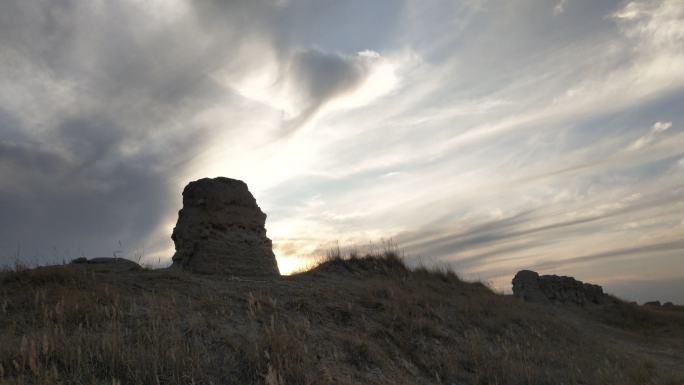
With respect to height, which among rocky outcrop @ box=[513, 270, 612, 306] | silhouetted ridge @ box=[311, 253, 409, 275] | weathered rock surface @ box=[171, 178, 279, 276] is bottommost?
rocky outcrop @ box=[513, 270, 612, 306]

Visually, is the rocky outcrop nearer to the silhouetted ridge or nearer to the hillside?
the hillside

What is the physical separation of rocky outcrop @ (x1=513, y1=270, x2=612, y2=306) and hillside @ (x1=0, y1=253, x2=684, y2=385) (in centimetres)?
925

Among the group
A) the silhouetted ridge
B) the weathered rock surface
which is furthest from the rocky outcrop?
the weathered rock surface

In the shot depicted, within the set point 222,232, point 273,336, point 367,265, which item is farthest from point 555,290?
point 273,336

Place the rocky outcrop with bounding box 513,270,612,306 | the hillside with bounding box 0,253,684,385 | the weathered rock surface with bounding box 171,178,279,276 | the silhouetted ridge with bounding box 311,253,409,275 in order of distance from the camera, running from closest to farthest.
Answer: the hillside with bounding box 0,253,684,385 < the weathered rock surface with bounding box 171,178,279,276 < the silhouetted ridge with bounding box 311,253,409,275 < the rocky outcrop with bounding box 513,270,612,306

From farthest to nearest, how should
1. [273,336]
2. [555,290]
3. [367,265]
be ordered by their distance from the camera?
[555,290] → [367,265] → [273,336]

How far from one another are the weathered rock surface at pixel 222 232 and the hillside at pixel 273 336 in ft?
2.58

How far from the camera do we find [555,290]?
84.4ft

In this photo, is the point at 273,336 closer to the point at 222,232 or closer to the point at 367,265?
the point at 222,232

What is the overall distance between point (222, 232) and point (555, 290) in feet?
63.4

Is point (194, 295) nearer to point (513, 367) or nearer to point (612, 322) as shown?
point (513, 367)

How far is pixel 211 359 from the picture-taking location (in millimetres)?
7074

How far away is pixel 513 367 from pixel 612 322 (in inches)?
637

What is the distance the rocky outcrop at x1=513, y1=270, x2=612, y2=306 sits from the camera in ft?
83.6
